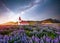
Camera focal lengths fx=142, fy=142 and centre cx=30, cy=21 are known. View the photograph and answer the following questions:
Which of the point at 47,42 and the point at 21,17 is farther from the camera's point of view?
the point at 21,17

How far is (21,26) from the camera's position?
5.20 feet

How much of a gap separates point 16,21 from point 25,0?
0.85ft

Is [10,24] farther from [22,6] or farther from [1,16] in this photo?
[22,6]

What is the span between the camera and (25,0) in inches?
63.6

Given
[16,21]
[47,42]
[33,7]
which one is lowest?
[47,42]

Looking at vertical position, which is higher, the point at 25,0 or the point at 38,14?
the point at 25,0

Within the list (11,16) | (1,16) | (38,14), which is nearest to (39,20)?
(38,14)

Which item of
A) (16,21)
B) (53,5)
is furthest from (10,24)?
(53,5)

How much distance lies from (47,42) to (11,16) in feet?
2.86

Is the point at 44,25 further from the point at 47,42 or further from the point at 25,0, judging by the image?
the point at 47,42

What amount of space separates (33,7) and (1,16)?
14.9 inches

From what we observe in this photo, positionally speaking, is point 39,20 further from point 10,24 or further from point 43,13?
point 10,24

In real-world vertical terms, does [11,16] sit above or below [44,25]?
above

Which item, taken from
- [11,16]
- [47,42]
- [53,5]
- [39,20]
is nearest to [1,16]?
[11,16]
